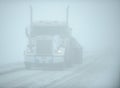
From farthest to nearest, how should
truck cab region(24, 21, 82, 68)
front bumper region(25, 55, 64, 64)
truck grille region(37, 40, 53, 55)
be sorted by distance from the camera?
truck grille region(37, 40, 53, 55), truck cab region(24, 21, 82, 68), front bumper region(25, 55, 64, 64)

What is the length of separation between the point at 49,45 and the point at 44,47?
11.3 inches

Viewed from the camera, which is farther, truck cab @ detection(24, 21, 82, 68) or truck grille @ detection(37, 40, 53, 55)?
truck grille @ detection(37, 40, 53, 55)

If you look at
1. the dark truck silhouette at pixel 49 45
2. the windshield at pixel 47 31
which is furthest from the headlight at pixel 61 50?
the windshield at pixel 47 31

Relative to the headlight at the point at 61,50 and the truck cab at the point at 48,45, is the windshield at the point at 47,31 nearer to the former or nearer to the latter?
the truck cab at the point at 48,45

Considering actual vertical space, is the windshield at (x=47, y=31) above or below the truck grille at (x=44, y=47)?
above

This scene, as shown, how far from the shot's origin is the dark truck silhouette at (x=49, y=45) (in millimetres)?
17391

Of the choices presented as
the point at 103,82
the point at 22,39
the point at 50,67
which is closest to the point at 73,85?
the point at 103,82

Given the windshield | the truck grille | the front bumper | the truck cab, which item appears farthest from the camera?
the windshield

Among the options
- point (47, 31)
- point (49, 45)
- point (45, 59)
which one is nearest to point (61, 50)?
point (49, 45)

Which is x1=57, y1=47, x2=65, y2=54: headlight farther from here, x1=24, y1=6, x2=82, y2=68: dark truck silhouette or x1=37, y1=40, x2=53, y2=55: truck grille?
x1=37, y1=40, x2=53, y2=55: truck grille

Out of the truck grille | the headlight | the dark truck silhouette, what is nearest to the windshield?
the dark truck silhouette

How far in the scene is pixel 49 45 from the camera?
17.8 metres

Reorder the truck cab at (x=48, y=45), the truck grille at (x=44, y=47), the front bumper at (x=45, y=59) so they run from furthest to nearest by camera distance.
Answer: the truck grille at (x=44, y=47) → the truck cab at (x=48, y=45) → the front bumper at (x=45, y=59)

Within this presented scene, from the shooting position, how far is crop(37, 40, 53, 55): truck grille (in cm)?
1777
